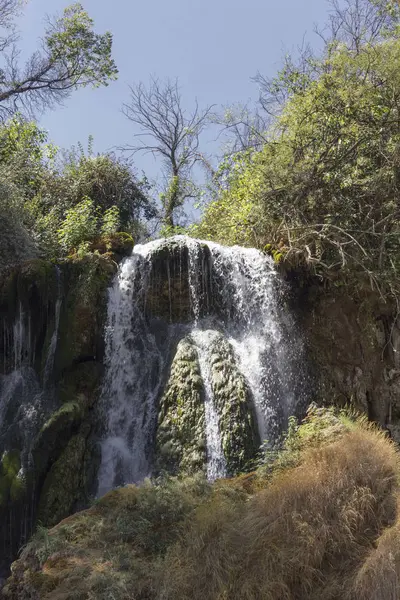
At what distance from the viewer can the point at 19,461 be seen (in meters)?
7.46

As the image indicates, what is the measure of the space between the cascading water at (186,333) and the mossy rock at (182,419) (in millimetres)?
139

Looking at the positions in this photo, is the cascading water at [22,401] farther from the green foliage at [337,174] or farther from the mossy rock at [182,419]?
the green foliage at [337,174]

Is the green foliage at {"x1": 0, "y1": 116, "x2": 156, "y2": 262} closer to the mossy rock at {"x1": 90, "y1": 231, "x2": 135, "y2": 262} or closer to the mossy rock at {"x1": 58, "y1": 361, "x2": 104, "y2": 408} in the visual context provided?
the mossy rock at {"x1": 90, "y1": 231, "x2": 135, "y2": 262}

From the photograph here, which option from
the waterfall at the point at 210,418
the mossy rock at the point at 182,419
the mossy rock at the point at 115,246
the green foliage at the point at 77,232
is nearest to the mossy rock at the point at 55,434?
the mossy rock at the point at 182,419

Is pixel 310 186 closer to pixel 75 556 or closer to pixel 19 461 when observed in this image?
pixel 19 461

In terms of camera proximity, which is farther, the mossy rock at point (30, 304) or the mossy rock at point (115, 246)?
the mossy rock at point (115, 246)

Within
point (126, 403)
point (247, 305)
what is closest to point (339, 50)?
point (247, 305)

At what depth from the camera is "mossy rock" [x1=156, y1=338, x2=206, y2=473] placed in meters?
7.39

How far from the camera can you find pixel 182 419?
782 cm

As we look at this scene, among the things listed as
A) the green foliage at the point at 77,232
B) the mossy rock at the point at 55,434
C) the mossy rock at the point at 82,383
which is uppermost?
the green foliage at the point at 77,232

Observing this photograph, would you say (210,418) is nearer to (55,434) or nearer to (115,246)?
(55,434)

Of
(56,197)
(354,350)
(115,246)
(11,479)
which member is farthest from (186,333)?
(56,197)

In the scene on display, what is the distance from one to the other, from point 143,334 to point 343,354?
12.6 feet

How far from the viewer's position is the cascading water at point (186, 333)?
8.05 meters
